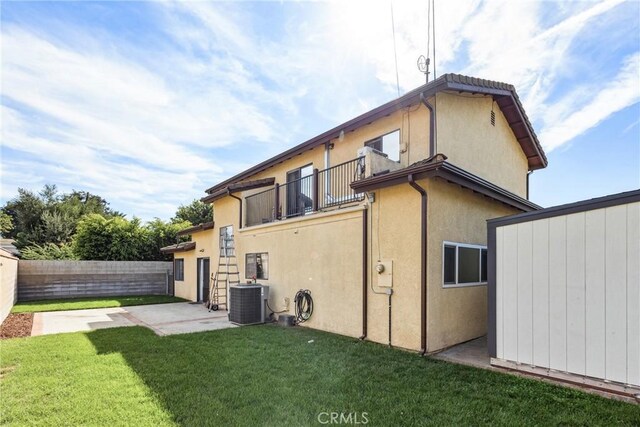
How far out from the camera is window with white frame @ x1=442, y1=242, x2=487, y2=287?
7039 millimetres

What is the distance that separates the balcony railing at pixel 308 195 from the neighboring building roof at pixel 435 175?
796 mm

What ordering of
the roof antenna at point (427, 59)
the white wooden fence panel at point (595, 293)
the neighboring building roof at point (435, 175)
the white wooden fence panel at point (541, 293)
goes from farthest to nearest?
the roof antenna at point (427, 59), the neighboring building roof at point (435, 175), the white wooden fence panel at point (541, 293), the white wooden fence panel at point (595, 293)

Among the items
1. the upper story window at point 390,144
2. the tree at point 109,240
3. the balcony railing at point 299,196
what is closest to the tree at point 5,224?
the tree at point 109,240

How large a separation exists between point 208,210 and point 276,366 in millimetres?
30566

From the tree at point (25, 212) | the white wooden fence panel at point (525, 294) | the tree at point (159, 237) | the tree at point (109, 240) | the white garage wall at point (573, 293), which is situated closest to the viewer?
the white garage wall at point (573, 293)

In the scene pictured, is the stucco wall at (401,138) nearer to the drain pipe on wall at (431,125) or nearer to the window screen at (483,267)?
the drain pipe on wall at (431,125)

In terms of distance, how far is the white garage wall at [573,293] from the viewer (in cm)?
446

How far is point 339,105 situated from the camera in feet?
39.4

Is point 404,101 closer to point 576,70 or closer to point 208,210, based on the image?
point 576,70

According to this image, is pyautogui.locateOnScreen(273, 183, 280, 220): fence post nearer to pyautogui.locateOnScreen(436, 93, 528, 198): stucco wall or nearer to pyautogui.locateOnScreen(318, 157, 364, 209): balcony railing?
pyautogui.locateOnScreen(318, 157, 364, 209): balcony railing

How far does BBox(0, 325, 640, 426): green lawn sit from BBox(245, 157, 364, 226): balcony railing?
403 cm

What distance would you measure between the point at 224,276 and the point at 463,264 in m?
9.44

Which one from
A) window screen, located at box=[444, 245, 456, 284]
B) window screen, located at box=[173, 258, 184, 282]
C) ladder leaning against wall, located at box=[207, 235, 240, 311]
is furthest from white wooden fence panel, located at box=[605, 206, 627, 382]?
window screen, located at box=[173, 258, 184, 282]

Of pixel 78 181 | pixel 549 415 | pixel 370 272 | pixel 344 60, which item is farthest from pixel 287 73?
pixel 78 181
